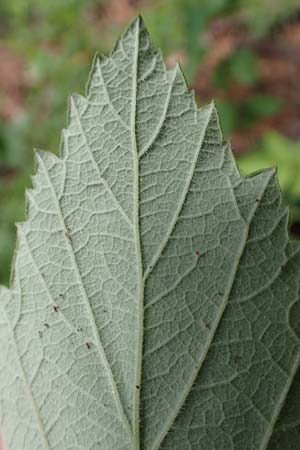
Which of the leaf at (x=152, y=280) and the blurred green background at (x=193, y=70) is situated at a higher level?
the blurred green background at (x=193, y=70)

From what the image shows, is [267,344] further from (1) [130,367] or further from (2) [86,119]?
(2) [86,119]

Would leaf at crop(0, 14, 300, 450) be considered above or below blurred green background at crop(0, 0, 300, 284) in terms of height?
below

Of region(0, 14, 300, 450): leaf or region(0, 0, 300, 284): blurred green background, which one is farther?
region(0, 0, 300, 284): blurred green background

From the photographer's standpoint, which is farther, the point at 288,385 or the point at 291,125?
the point at 291,125

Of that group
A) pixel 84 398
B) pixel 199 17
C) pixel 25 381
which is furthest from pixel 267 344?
pixel 199 17

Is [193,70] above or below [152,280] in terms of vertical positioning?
above
